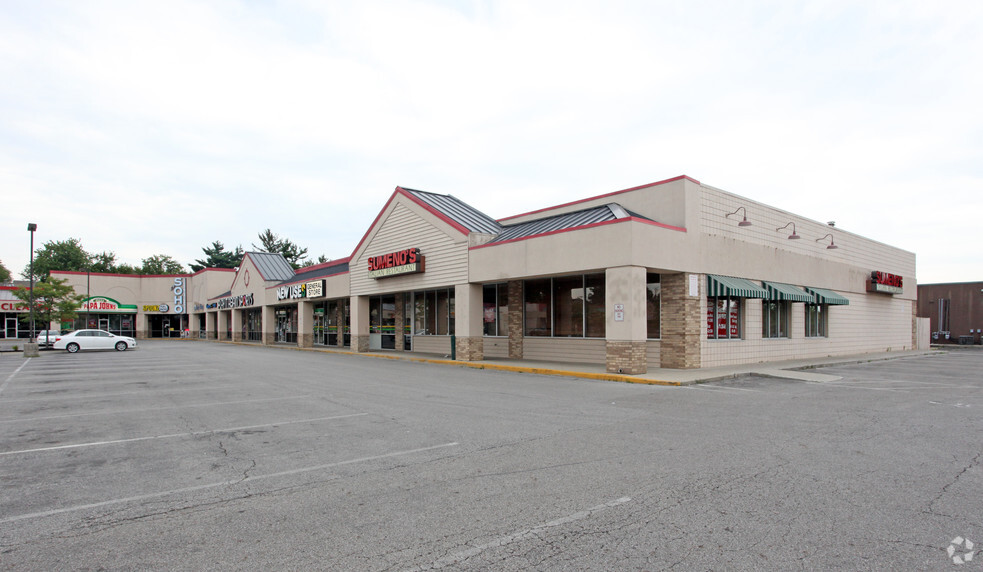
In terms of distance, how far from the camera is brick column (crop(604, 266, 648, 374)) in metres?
16.0

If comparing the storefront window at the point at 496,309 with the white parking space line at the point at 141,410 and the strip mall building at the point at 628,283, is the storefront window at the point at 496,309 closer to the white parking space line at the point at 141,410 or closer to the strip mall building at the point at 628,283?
the strip mall building at the point at 628,283

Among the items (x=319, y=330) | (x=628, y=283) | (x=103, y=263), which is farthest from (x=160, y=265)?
(x=628, y=283)

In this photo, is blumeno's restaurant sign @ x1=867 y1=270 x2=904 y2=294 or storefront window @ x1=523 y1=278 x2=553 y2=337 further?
blumeno's restaurant sign @ x1=867 y1=270 x2=904 y2=294

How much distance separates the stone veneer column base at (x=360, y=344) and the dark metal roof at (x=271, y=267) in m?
15.7

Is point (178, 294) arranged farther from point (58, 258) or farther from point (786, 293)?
point (786, 293)

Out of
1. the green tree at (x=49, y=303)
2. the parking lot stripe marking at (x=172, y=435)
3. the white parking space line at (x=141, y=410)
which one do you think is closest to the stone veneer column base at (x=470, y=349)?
the white parking space line at (x=141, y=410)

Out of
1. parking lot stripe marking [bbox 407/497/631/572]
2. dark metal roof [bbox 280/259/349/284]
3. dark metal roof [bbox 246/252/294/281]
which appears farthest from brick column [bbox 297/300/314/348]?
parking lot stripe marking [bbox 407/497/631/572]

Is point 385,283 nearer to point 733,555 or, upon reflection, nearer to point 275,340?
point 275,340

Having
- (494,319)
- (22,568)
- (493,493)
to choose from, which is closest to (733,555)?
(493,493)

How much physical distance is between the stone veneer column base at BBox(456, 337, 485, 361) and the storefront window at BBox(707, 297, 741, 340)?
27.6 ft

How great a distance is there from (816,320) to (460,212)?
1669 cm

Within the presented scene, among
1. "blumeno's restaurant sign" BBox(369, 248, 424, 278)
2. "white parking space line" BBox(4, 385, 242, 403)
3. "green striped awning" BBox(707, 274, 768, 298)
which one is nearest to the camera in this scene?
"white parking space line" BBox(4, 385, 242, 403)

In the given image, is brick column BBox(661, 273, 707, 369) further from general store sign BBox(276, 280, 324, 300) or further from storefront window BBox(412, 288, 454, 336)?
general store sign BBox(276, 280, 324, 300)

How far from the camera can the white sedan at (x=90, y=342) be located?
111 feet
